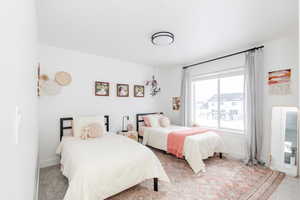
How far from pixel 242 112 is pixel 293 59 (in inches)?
53.0

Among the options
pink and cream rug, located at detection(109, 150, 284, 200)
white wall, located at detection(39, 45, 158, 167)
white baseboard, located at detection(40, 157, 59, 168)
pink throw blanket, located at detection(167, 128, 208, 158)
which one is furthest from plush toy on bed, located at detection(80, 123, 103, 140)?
pink throw blanket, located at detection(167, 128, 208, 158)

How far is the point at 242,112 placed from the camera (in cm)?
337

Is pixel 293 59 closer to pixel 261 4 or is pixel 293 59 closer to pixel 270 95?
pixel 270 95

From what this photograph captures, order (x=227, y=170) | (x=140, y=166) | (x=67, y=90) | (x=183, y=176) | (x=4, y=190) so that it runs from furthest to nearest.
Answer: (x=67, y=90)
(x=227, y=170)
(x=183, y=176)
(x=140, y=166)
(x=4, y=190)

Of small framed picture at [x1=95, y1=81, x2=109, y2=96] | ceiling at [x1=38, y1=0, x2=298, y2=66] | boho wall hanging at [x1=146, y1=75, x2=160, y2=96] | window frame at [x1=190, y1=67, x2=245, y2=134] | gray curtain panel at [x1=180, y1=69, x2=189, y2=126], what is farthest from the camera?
boho wall hanging at [x1=146, y1=75, x2=160, y2=96]

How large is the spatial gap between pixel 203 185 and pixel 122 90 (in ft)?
9.57

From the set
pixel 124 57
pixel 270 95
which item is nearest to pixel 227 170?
pixel 270 95

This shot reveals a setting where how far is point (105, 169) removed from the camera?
1.69 meters

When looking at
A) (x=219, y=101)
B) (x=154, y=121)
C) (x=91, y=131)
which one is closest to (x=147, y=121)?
(x=154, y=121)

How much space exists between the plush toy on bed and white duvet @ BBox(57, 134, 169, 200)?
1.38ft

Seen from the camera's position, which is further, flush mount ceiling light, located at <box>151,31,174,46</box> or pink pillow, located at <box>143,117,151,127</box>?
pink pillow, located at <box>143,117,151,127</box>

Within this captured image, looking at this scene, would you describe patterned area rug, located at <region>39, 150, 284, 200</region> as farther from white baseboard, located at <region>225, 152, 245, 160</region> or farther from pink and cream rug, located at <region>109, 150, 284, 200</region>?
Result: white baseboard, located at <region>225, 152, 245, 160</region>

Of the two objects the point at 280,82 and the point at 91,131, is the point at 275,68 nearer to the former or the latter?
the point at 280,82

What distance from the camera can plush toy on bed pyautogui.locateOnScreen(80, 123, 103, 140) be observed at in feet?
9.10
